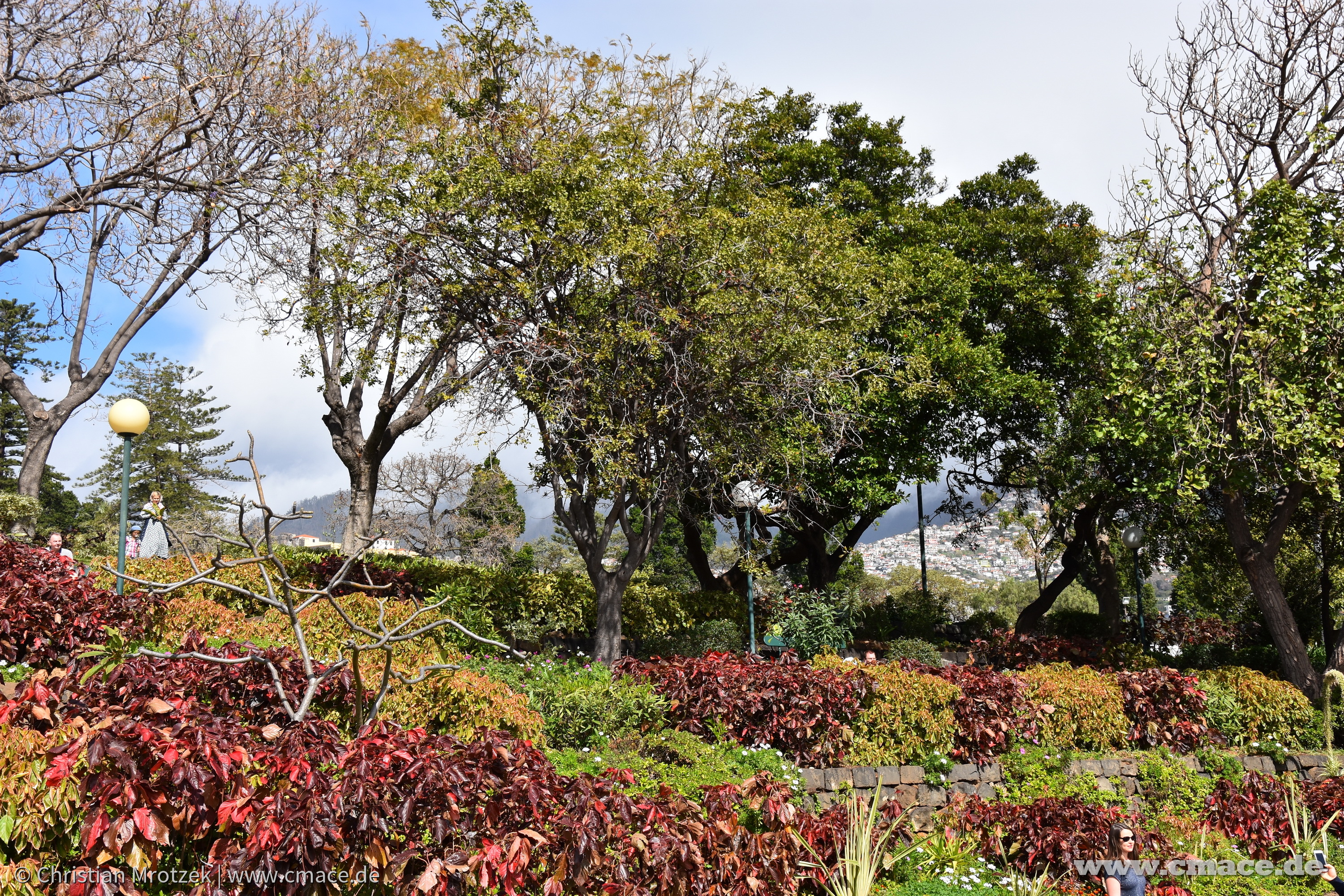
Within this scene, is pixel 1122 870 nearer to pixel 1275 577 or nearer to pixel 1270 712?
pixel 1270 712

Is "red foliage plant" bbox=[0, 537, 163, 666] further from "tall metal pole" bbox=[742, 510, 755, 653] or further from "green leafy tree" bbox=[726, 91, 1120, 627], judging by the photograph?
"green leafy tree" bbox=[726, 91, 1120, 627]

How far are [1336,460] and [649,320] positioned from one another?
7839mm

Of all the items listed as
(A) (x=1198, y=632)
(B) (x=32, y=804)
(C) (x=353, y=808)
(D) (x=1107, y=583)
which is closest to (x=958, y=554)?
(A) (x=1198, y=632)

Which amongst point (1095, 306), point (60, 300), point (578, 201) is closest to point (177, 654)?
point (578, 201)

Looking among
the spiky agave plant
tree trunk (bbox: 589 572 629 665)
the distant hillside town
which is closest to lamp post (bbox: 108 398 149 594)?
tree trunk (bbox: 589 572 629 665)

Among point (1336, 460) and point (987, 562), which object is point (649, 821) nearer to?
point (1336, 460)

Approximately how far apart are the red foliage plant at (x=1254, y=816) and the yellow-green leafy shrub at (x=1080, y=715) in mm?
960

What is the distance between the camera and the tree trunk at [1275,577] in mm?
10672

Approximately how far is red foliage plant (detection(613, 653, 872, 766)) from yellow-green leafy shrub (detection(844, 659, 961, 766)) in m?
0.14

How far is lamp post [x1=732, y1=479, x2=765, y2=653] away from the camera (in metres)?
11.7

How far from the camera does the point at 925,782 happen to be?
24.4 feet

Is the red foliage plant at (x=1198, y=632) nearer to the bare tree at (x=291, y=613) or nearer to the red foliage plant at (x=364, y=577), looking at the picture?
the red foliage plant at (x=364, y=577)

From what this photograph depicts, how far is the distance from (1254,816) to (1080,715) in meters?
1.53

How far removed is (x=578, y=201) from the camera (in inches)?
391
